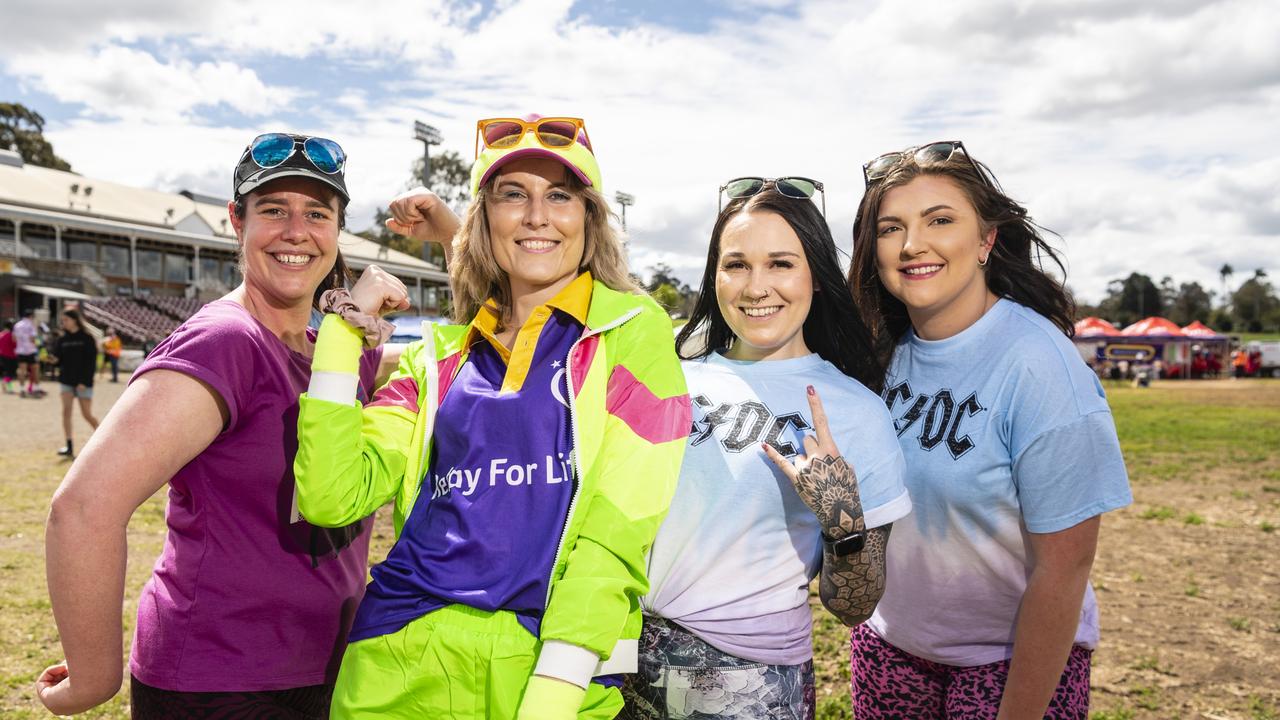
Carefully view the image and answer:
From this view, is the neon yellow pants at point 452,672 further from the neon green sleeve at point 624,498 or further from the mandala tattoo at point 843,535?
the mandala tattoo at point 843,535

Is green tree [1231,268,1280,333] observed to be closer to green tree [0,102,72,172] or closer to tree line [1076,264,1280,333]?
tree line [1076,264,1280,333]

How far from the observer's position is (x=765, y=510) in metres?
2.18

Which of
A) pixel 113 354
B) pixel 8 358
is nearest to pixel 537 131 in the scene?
pixel 8 358

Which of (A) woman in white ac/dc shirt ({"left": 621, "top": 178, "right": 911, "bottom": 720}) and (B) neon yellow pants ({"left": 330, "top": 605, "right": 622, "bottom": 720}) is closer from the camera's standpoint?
(B) neon yellow pants ({"left": 330, "top": 605, "right": 622, "bottom": 720})

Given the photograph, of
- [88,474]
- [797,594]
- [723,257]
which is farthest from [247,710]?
[723,257]

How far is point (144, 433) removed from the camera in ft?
6.39

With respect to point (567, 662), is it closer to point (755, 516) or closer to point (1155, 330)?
point (755, 516)

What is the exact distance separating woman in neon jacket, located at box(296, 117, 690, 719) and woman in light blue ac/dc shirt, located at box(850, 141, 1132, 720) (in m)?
0.86

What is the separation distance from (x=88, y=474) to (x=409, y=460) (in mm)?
700

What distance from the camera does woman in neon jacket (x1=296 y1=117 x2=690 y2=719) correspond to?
1.80 metres

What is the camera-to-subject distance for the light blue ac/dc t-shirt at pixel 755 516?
212 cm

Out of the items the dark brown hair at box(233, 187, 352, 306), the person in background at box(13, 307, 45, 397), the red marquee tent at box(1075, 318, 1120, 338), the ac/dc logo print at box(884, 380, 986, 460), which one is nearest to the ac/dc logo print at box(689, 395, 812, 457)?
the ac/dc logo print at box(884, 380, 986, 460)

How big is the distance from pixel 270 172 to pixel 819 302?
64.8 inches

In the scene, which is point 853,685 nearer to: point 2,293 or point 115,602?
point 115,602
